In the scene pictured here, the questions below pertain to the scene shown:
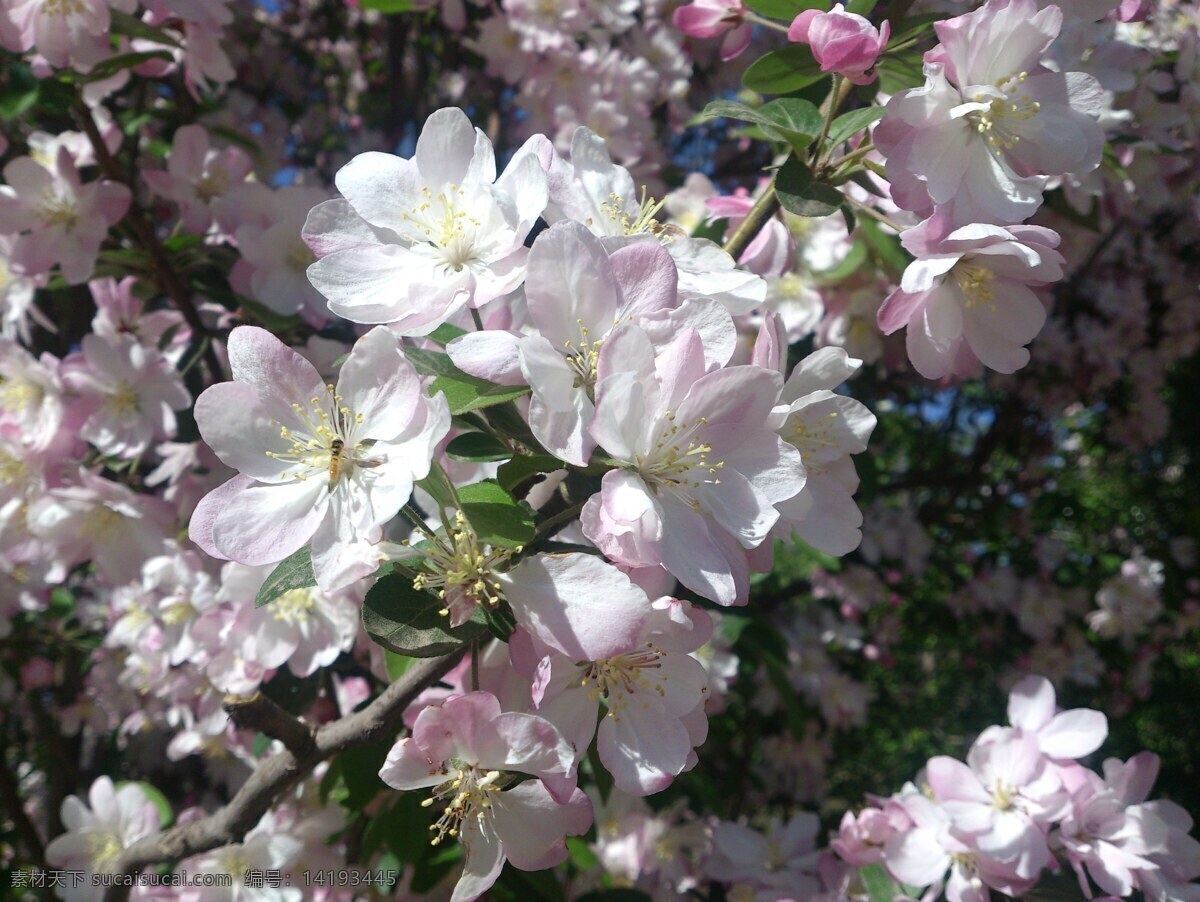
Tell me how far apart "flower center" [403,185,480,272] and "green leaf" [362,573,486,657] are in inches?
12.6

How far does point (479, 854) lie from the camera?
813mm

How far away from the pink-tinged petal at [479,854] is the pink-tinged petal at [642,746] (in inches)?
5.1

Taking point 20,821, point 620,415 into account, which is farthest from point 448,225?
point 20,821

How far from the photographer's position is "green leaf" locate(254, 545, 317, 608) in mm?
787

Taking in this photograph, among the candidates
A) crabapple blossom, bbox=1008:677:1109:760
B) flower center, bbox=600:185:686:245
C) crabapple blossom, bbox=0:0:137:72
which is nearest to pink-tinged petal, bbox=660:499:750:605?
flower center, bbox=600:185:686:245

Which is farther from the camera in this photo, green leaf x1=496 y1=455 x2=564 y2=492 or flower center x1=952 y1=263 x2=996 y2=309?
flower center x1=952 y1=263 x2=996 y2=309

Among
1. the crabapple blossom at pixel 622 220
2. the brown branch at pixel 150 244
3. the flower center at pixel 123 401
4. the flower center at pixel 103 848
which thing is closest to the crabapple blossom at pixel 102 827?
the flower center at pixel 103 848

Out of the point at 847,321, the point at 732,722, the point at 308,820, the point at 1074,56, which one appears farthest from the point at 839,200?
the point at 732,722

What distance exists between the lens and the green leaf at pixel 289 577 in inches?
31.0

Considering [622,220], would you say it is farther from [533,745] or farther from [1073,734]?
[1073,734]

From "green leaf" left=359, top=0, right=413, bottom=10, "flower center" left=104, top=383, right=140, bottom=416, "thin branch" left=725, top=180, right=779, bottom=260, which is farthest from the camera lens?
"green leaf" left=359, top=0, right=413, bottom=10

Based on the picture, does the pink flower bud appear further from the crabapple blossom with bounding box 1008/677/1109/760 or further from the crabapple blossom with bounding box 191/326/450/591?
the crabapple blossom with bounding box 1008/677/1109/760

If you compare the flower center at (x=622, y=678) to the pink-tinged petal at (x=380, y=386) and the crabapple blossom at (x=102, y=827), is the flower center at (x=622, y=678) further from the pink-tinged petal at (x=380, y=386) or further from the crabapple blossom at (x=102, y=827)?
the crabapple blossom at (x=102, y=827)

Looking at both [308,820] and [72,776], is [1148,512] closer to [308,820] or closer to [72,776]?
[308,820]
